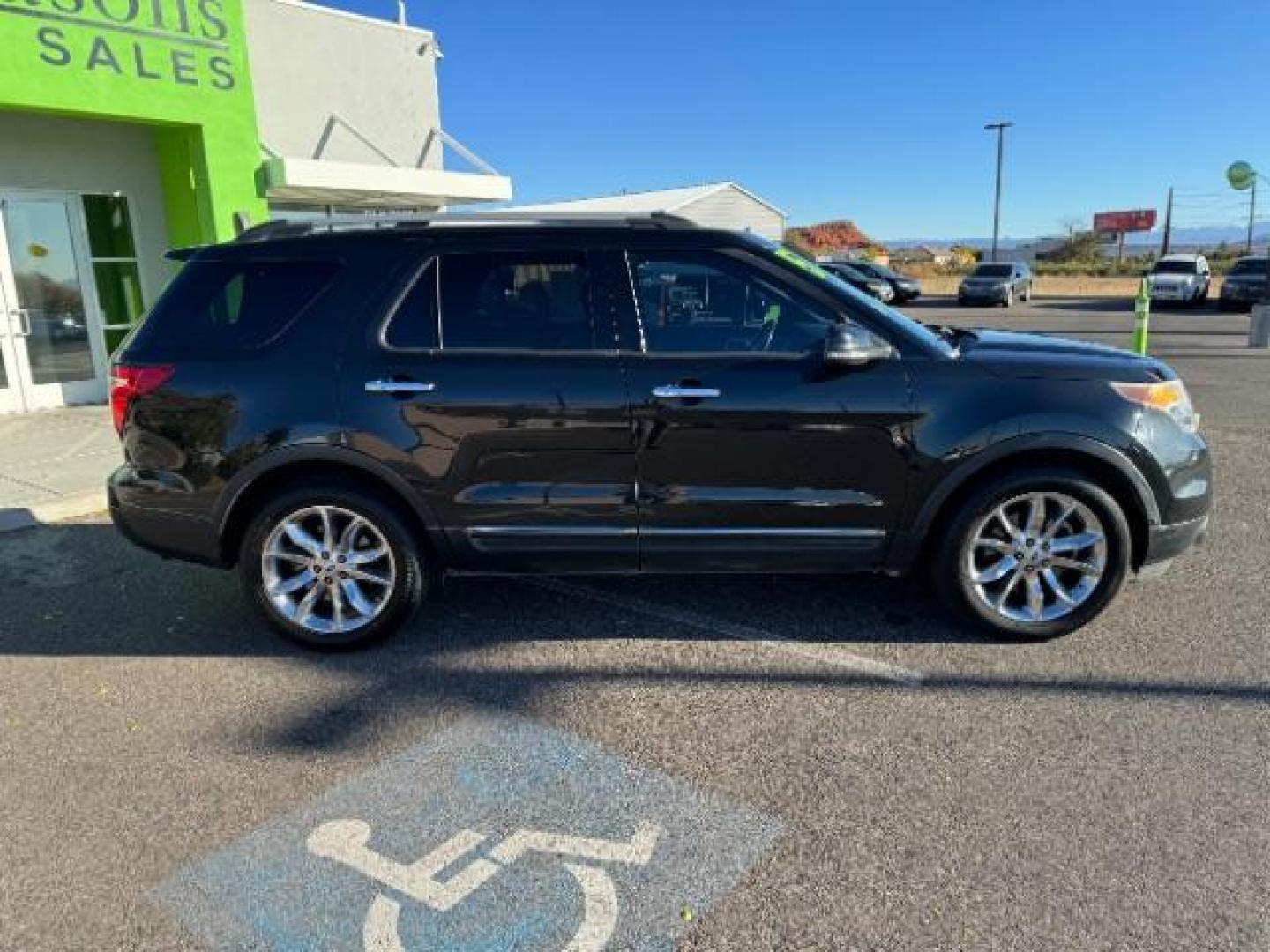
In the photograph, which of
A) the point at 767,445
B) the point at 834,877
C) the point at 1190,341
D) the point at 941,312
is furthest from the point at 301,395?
the point at 941,312

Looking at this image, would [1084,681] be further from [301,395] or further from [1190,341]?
[1190,341]

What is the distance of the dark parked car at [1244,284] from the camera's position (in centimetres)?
2520

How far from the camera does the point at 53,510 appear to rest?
5.99 m

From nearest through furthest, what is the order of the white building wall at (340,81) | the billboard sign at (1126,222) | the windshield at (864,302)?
the windshield at (864,302) < the white building wall at (340,81) < the billboard sign at (1126,222)

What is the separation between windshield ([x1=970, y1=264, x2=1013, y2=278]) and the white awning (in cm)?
2180

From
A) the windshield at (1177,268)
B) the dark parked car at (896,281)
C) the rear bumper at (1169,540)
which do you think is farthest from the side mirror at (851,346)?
the windshield at (1177,268)

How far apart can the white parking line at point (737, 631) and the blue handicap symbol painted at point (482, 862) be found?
43.3 inches

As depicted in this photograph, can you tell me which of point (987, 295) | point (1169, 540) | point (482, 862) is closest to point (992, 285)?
point (987, 295)

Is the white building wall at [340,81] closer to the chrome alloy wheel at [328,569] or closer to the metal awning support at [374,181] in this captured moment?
the metal awning support at [374,181]

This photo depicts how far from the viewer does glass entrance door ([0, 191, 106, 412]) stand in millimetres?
9266

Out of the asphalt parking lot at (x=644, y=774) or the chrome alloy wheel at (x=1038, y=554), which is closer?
the asphalt parking lot at (x=644, y=774)

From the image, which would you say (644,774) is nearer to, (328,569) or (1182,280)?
(328,569)

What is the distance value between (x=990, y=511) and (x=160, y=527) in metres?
3.66

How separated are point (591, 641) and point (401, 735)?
1.02 m
